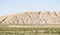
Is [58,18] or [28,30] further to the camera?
[58,18]

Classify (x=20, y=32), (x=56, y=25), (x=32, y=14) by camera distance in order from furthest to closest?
1. (x=32, y=14)
2. (x=20, y=32)
3. (x=56, y=25)

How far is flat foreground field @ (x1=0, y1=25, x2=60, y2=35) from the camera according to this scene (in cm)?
179

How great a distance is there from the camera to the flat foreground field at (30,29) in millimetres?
1789

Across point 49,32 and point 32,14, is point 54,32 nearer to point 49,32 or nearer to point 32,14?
point 49,32

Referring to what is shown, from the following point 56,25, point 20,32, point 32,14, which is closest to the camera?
point 56,25

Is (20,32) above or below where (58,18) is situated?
below

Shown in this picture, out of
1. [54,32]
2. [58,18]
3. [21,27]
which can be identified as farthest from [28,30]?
[58,18]

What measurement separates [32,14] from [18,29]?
0.49 m

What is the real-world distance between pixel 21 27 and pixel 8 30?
0.22 metres

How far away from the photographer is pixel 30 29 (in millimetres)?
1820

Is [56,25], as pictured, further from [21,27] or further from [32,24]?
[21,27]

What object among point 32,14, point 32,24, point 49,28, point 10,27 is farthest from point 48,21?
point 10,27

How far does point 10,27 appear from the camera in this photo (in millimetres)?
1833

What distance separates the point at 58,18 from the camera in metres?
1.98
